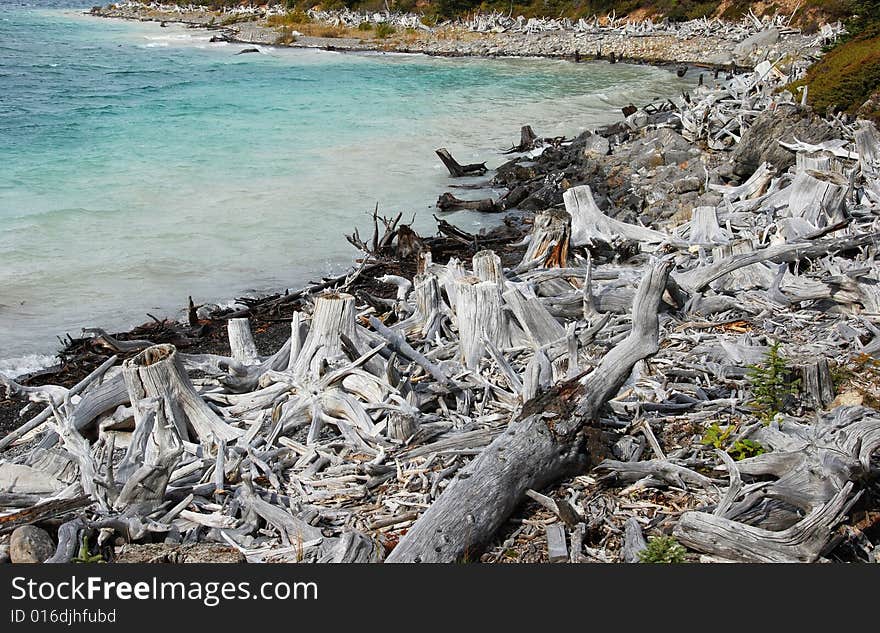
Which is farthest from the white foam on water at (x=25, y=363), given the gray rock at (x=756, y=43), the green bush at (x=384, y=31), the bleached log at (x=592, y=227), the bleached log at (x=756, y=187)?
the green bush at (x=384, y=31)

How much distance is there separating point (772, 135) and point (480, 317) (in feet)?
29.5

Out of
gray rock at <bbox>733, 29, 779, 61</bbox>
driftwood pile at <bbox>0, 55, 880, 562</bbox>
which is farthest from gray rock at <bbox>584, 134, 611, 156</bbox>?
gray rock at <bbox>733, 29, 779, 61</bbox>

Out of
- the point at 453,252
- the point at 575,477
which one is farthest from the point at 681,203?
the point at 575,477

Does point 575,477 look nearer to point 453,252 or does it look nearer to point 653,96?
point 453,252

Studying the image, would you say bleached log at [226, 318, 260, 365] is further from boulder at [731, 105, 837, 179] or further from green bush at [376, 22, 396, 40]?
green bush at [376, 22, 396, 40]

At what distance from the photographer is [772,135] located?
13.4 metres

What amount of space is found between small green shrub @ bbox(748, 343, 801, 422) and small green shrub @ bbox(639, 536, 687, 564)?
147cm

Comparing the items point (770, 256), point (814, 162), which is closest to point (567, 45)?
point (814, 162)

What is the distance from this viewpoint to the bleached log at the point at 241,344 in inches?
260

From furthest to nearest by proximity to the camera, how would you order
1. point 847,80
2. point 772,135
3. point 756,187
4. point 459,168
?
point 459,168 < point 847,80 < point 772,135 < point 756,187

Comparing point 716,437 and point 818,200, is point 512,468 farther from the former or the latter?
point 818,200

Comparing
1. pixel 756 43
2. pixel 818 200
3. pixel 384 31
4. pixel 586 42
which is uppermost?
pixel 384 31

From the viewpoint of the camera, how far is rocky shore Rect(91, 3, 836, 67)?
41375 millimetres

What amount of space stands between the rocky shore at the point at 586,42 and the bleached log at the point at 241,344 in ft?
95.8
